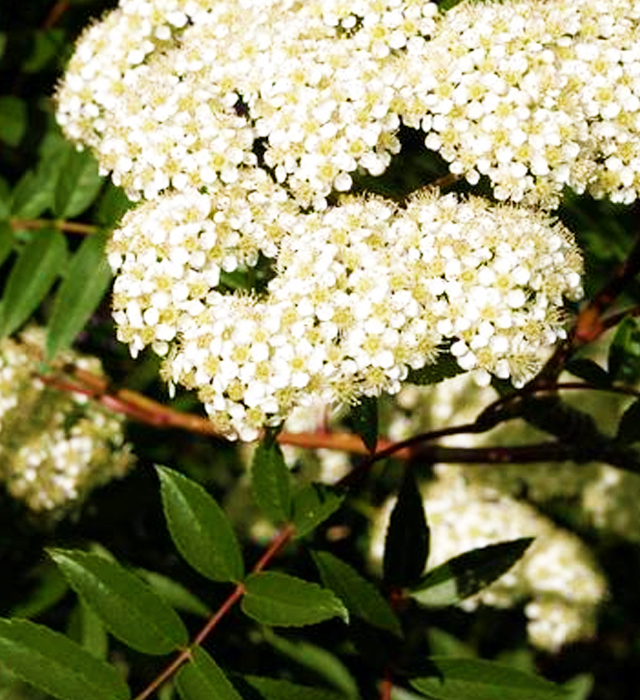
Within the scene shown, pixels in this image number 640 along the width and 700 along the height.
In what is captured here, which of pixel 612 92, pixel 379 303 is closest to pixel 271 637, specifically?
pixel 379 303

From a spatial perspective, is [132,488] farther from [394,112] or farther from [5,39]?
[394,112]

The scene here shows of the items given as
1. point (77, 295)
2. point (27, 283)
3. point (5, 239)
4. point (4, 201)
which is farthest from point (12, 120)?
point (77, 295)

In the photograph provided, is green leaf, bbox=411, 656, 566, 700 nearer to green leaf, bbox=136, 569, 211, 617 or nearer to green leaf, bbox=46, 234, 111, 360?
green leaf, bbox=136, 569, 211, 617

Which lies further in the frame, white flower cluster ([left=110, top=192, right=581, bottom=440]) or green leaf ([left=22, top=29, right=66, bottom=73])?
green leaf ([left=22, top=29, right=66, bottom=73])

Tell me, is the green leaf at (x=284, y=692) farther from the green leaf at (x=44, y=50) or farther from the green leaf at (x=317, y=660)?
the green leaf at (x=44, y=50)

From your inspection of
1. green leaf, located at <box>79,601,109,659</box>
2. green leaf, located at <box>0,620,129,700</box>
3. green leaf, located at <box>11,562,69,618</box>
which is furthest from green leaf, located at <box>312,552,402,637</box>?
green leaf, located at <box>11,562,69,618</box>

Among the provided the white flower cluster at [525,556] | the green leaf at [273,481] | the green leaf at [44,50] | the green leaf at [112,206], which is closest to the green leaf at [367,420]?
the green leaf at [273,481]
